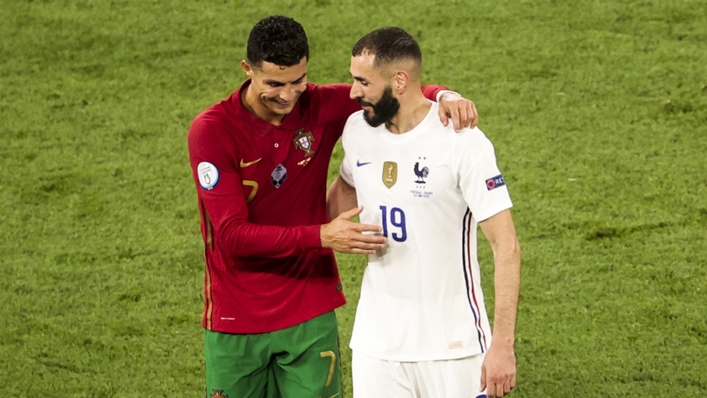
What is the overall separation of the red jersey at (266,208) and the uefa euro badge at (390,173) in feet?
0.90

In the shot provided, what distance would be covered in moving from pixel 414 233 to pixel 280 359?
2.46 feet

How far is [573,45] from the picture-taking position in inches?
→ 318

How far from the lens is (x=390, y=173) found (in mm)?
3365

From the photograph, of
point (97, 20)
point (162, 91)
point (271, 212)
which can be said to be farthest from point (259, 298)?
point (97, 20)

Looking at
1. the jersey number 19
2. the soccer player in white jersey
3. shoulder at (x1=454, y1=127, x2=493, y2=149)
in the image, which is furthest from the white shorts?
shoulder at (x1=454, y1=127, x2=493, y2=149)

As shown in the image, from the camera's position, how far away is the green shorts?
3.64 meters


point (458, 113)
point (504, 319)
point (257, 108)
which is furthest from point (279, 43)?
point (504, 319)

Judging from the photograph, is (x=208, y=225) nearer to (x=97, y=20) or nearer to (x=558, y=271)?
(x=558, y=271)

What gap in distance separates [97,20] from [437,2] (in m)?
2.86

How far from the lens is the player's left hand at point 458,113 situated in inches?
129

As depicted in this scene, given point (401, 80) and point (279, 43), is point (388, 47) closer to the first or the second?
point (401, 80)

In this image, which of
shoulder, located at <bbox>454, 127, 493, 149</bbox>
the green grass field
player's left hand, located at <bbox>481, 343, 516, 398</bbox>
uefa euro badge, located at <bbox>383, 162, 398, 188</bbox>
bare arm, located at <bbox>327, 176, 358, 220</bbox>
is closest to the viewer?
player's left hand, located at <bbox>481, 343, 516, 398</bbox>

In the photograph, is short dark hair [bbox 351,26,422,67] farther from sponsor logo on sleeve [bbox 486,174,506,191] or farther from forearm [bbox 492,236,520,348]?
forearm [bbox 492,236,520,348]

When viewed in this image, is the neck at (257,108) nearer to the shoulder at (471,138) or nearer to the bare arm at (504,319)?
the shoulder at (471,138)
